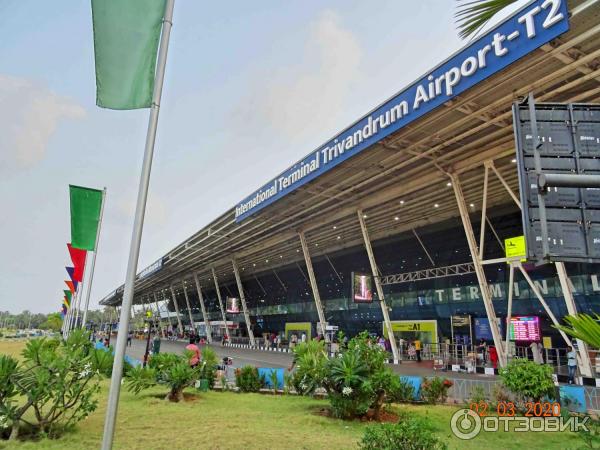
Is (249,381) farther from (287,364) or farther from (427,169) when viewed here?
(427,169)

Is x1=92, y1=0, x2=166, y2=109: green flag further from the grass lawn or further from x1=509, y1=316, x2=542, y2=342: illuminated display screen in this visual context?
x1=509, y1=316, x2=542, y2=342: illuminated display screen

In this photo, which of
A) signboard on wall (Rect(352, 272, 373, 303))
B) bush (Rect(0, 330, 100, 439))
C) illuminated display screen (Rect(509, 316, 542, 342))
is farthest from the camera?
signboard on wall (Rect(352, 272, 373, 303))

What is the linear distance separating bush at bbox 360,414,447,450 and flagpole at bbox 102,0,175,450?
2599 millimetres

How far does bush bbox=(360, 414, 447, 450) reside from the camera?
3872mm

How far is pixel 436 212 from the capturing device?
27.1 m

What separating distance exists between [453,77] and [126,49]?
9.11 meters

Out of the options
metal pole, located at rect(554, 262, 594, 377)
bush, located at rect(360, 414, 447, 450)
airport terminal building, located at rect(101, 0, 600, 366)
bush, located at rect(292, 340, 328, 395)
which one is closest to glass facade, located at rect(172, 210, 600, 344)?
airport terminal building, located at rect(101, 0, 600, 366)

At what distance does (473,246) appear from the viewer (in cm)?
1747

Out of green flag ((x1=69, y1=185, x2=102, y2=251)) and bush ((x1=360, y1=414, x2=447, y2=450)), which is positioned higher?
green flag ((x1=69, y1=185, x2=102, y2=251))

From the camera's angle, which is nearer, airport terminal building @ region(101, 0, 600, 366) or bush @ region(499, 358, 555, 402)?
bush @ region(499, 358, 555, 402)

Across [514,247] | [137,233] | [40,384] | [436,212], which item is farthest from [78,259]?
[436,212]

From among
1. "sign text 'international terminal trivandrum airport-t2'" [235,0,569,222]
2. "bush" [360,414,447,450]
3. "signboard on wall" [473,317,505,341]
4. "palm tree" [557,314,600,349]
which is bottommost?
"bush" [360,414,447,450]

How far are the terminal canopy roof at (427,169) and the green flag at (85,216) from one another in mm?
9267

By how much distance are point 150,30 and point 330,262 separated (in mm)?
35872
